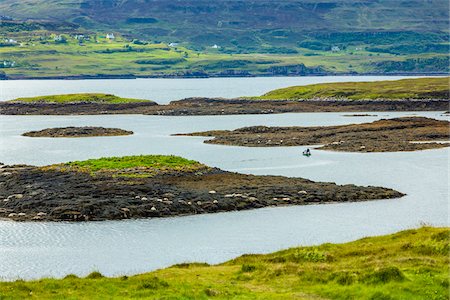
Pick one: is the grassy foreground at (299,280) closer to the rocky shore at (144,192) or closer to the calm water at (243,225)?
the calm water at (243,225)

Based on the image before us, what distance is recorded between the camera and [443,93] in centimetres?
18575

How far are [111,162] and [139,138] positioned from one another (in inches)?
1971

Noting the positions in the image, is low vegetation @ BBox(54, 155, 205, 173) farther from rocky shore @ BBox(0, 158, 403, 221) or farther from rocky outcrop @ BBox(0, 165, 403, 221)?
rocky outcrop @ BBox(0, 165, 403, 221)

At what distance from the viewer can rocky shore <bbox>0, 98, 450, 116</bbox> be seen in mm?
178500

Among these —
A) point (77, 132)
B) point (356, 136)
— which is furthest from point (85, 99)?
point (356, 136)

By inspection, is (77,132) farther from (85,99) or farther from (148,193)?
(148,193)

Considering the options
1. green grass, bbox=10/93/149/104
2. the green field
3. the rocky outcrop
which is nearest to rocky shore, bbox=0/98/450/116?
green grass, bbox=10/93/149/104

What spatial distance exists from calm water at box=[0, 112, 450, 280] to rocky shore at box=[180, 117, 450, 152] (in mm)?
4743

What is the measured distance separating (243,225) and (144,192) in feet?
35.9

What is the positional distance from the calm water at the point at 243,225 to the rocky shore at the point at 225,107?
7621 centimetres

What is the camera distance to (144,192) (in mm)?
66562

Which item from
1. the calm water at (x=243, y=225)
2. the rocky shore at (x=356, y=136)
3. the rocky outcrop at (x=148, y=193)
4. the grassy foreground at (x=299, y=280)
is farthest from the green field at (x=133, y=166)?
the grassy foreground at (x=299, y=280)

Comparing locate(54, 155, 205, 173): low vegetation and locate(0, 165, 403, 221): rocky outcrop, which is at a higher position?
locate(54, 155, 205, 173): low vegetation

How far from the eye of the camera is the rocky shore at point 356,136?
106 m
